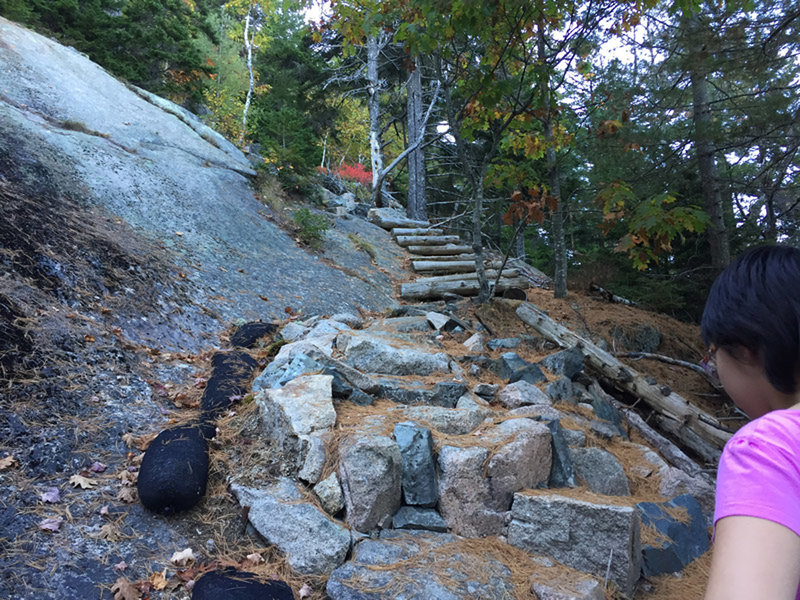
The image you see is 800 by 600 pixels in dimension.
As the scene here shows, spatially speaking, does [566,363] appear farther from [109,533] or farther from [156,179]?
[156,179]

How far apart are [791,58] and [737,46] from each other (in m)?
0.51

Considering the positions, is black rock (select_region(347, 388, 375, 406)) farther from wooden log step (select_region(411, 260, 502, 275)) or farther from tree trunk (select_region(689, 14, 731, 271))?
wooden log step (select_region(411, 260, 502, 275))

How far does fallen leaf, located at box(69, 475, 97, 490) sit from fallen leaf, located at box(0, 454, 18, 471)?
11.1 inches

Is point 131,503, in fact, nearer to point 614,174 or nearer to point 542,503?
point 542,503

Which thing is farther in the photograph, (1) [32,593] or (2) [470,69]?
(2) [470,69]

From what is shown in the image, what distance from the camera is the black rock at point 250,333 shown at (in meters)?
4.68

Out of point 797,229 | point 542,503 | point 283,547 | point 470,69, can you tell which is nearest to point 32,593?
point 283,547

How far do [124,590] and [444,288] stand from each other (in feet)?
21.7

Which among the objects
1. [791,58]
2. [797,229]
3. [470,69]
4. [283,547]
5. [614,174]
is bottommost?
[283,547]

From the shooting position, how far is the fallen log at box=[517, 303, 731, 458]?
406 cm

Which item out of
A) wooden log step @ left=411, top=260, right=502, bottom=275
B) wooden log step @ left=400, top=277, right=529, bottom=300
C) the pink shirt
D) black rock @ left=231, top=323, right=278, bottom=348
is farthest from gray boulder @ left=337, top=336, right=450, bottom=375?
wooden log step @ left=411, top=260, right=502, bottom=275

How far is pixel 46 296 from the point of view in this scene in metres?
3.67

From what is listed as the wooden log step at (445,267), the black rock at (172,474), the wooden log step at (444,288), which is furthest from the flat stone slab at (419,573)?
the wooden log step at (445,267)

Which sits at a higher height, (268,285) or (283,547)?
(268,285)
